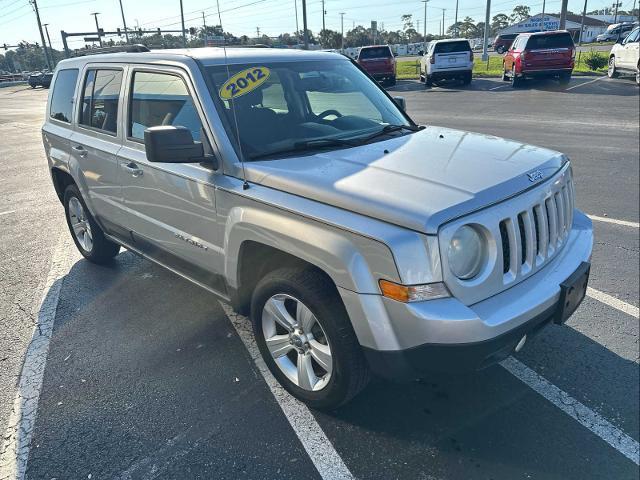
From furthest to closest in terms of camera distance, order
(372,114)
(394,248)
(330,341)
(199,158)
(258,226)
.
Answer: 1. (372,114)
2. (199,158)
3. (258,226)
4. (330,341)
5. (394,248)

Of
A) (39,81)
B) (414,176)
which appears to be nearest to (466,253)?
(414,176)

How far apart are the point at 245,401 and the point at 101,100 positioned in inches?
106

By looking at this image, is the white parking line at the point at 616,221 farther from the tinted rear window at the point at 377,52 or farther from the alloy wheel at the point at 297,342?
the tinted rear window at the point at 377,52

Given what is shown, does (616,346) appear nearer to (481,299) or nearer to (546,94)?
(481,299)

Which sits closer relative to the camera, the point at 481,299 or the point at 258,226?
the point at 481,299

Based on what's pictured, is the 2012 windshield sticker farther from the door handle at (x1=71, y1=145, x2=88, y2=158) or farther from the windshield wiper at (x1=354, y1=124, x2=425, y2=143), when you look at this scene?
the door handle at (x1=71, y1=145, x2=88, y2=158)

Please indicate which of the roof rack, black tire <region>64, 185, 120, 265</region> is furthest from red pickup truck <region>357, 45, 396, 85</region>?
black tire <region>64, 185, 120, 265</region>

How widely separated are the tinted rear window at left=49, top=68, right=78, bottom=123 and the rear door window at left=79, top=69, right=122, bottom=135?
35cm

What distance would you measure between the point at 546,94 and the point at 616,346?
49.6 feet

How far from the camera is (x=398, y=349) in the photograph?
2293 mm

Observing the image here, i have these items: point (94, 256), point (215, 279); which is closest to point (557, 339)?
point (215, 279)

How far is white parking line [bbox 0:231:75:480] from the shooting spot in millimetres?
2640

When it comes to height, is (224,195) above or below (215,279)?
above

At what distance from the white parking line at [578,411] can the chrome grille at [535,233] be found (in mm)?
817
